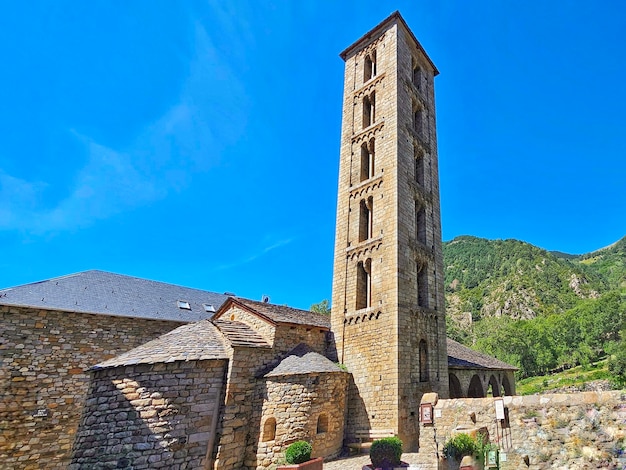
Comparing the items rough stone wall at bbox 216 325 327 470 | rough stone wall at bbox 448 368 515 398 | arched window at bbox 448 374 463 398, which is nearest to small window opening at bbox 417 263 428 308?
rough stone wall at bbox 448 368 515 398

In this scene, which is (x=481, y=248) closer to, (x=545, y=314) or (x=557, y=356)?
(x=545, y=314)

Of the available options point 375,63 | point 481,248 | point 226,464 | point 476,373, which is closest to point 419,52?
point 375,63

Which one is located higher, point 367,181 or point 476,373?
point 367,181

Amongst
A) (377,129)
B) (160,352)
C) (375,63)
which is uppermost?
(375,63)

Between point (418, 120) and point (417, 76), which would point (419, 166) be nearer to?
point (418, 120)

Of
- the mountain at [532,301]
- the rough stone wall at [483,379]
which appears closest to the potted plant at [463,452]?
the rough stone wall at [483,379]

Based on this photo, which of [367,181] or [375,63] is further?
[375,63]

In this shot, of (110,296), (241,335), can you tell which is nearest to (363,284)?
(241,335)

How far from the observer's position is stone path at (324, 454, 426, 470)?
10820 millimetres

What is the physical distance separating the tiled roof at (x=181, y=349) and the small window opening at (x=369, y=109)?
1403 centimetres

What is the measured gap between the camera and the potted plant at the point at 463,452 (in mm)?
7965

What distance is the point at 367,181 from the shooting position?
18.2 metres

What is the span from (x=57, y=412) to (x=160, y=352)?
265 inches

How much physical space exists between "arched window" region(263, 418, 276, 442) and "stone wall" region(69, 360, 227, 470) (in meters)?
1.63
